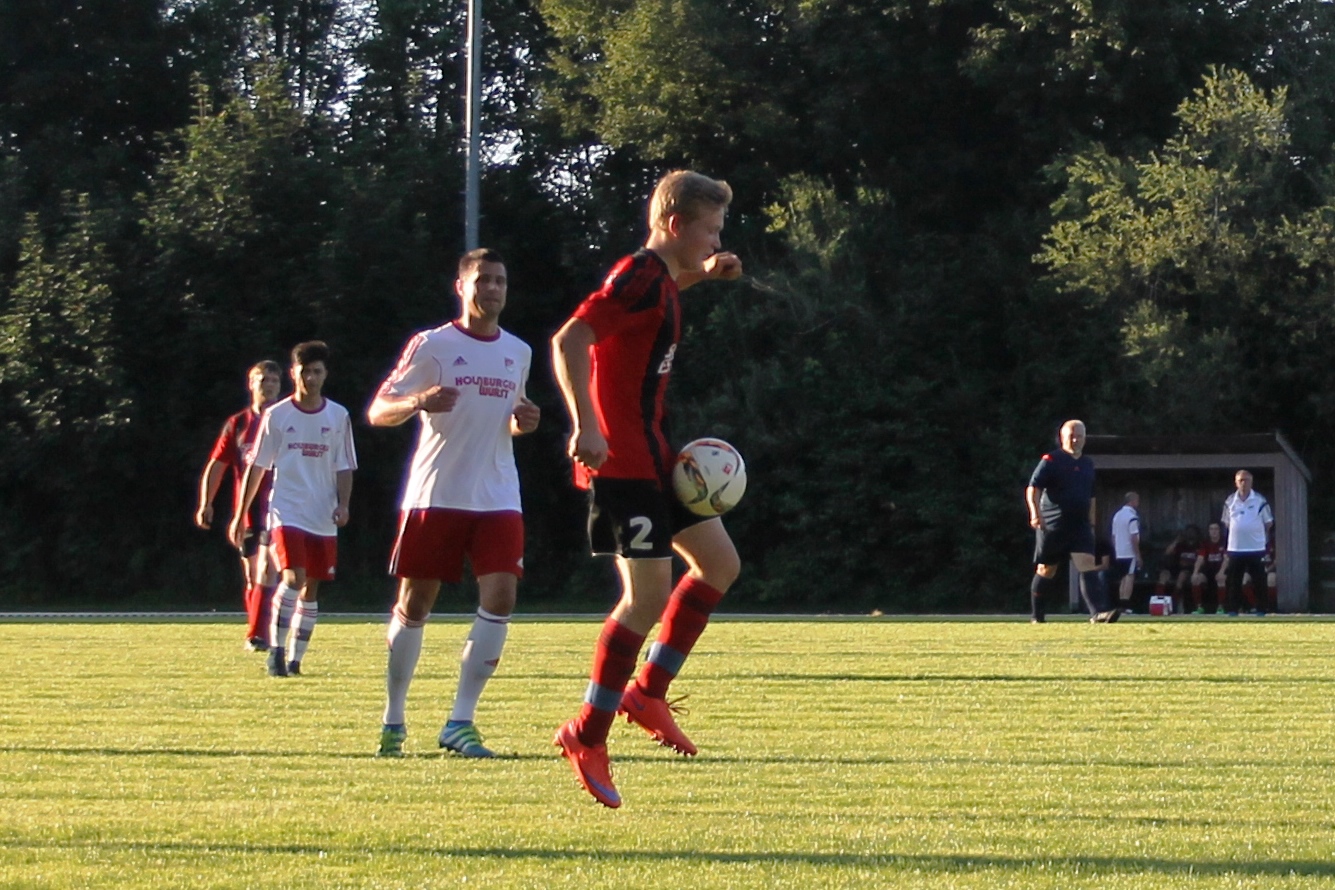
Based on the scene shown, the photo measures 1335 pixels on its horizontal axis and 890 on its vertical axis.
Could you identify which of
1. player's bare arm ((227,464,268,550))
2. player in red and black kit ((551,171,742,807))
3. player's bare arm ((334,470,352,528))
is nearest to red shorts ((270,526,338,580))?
player's bare arm ((334,470,352,528))

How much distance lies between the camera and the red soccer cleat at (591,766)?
5.71 meters

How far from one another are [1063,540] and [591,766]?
14.0m

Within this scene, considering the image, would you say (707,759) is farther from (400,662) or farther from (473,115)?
(473,115)

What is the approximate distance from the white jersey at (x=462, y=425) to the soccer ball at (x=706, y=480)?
1.58m

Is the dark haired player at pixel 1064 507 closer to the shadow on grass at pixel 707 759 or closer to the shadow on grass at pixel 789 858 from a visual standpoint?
the shadow on grass at pixel 707 759

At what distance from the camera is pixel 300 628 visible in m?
12.1

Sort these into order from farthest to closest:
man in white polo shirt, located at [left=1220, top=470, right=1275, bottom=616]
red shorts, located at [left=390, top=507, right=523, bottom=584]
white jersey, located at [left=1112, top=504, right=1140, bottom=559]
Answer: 1. white jersey, located at [left=1112, top=504, right=1140, bottom=559]
2. man in white polo shirt, located at [left=1220, top=470, right=1275, bottom=616]
3. red shorts, located at [left=390, top=507, right=523, bottom=584]

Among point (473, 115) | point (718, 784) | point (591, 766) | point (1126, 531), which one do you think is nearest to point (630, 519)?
point (591, 766)

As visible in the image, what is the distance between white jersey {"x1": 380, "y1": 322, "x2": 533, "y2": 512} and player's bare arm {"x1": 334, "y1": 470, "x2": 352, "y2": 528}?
4.41 metres

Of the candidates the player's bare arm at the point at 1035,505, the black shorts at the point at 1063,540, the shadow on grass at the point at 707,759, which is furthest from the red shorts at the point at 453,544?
the black shorts at the point at 1063,540

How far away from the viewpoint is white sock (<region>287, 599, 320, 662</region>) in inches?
473

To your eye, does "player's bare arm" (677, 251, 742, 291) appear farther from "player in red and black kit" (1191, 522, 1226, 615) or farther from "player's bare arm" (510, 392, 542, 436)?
"player in red and black kit" (1191, 522, 1226, 615)

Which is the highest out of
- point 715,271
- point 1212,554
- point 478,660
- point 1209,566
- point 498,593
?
point 715,271

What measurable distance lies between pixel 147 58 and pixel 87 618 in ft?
55.5
